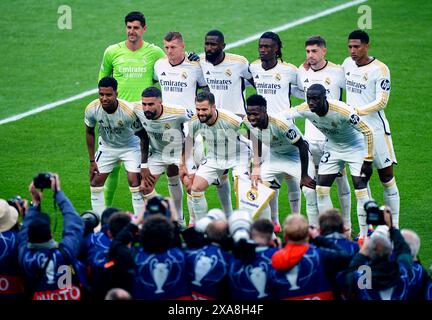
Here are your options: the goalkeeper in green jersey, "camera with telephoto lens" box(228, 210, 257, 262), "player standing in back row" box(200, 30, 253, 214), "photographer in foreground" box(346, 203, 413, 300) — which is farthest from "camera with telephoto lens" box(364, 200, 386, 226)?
the goalkeeper in green jersey

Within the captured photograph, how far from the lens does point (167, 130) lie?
45.3 feet

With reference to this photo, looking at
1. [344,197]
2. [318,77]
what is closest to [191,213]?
[344,197]

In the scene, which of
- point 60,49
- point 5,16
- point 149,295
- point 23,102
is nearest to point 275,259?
point 149,295

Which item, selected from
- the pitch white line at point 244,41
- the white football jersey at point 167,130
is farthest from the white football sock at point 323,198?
the pitch white line at point 244,41

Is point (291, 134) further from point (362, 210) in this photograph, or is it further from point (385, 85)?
point (385, 85)

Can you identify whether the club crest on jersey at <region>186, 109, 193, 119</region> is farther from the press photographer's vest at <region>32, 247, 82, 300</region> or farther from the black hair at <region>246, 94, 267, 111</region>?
the press photographer's vest at <region>32, 247, 82, 300</region>

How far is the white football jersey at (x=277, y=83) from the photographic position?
47.3ft

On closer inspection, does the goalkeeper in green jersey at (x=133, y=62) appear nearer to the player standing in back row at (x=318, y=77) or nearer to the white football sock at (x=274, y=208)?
the player standing in back row at (x=318, y=77)

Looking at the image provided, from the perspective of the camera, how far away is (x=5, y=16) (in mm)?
22547

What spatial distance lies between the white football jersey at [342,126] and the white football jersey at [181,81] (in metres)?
1.76

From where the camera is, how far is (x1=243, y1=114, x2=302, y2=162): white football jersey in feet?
43.1

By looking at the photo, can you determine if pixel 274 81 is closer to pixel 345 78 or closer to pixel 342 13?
pixel 345 78
